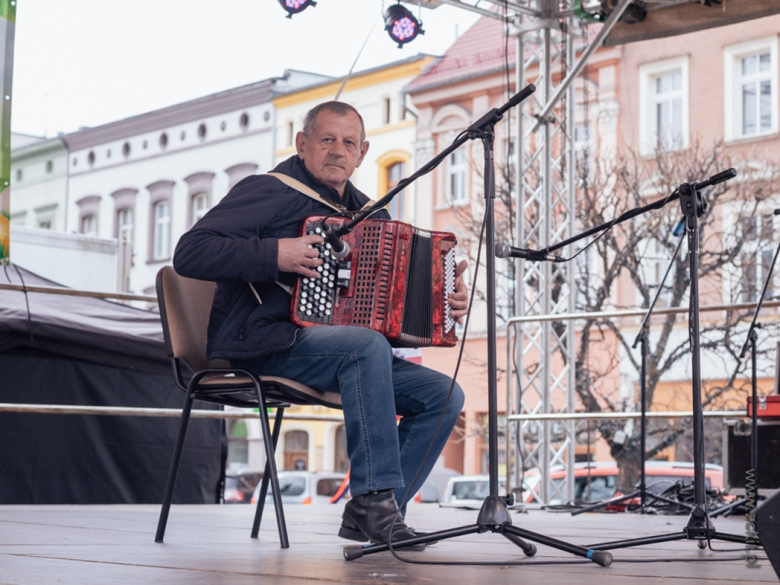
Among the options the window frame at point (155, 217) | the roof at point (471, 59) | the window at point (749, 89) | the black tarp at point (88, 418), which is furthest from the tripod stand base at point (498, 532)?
the window frame at point (155, 217)

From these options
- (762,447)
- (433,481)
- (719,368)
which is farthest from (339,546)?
(433,481)

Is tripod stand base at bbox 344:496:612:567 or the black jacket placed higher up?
the black jacket

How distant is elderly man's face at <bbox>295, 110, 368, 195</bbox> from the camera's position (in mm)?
3391

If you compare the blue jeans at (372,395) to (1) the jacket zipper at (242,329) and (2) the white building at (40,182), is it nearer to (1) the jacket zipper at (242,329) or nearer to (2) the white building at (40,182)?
(1) the jacket zipper at (242,329)

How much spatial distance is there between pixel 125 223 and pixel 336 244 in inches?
1111

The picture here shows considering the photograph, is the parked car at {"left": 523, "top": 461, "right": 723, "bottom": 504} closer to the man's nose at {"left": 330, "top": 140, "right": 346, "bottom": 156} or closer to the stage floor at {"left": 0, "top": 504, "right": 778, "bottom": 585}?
the stage floor at {"left": 0, "top": 504, "right": 778, "bottom": 585}

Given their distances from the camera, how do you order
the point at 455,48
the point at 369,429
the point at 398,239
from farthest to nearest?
the point at 455,48 → the point at 398,239 → the point at 369,429

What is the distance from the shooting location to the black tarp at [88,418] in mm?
6152

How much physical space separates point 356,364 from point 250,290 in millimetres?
450

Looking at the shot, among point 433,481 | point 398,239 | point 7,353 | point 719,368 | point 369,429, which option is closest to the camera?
point 369,429

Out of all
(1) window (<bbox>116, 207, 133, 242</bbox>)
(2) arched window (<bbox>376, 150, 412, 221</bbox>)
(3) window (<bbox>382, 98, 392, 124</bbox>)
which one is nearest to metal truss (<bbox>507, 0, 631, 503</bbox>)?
(2) arched window (<bbox>376, 150, 412, 221</bbox>)

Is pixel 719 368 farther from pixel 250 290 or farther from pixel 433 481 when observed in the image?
pixel 250 290

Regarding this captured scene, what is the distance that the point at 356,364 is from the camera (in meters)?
2.96

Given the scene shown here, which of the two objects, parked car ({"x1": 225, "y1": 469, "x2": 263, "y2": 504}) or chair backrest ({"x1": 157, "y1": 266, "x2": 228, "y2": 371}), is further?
parked car ({"x1": 225, "y1": 469, "x2": 263, "y2": 504})
